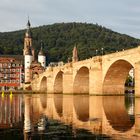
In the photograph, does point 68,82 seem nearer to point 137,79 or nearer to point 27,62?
point 137,79

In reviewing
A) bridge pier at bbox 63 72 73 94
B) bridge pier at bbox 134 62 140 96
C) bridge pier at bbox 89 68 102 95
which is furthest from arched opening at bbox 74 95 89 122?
bridge pier at bbox 63 72 73 94

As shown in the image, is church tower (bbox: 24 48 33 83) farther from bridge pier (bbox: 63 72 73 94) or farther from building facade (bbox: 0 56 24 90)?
bridge pier (bbox: 63 72 73 94)

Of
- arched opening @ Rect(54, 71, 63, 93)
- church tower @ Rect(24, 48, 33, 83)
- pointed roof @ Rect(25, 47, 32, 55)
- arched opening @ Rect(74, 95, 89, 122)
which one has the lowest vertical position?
arched opening @ Rect(74, 95, 89, 122)

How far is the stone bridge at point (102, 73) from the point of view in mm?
60806

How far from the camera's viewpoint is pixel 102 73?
73500 millimetres

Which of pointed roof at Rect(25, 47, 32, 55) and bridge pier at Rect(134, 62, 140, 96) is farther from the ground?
pointed roof at Rect(25, 47, 32, 55)

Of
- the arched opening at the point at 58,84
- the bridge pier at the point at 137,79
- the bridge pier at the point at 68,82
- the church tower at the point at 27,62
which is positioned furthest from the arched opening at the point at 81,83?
the church tower at the point at 27,62

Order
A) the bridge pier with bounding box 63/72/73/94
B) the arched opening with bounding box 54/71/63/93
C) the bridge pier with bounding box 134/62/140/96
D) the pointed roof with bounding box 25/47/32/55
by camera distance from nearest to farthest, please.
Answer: the bridge pier with bounding box 134/62/140/96 → the bridge pier with bounding box 63/72/73/94 → the arched opening with bounding box 54/71/63/93 → the pointed roof with bounding box 25/47/32/55

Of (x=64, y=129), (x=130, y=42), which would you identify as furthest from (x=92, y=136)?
(x=130, y=42)

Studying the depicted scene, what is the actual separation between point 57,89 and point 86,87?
17893 millimetres

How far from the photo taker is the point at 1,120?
99.8 feet

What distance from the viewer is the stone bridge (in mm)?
60806

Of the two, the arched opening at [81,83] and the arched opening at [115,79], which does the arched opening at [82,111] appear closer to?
the arched opening at [115,79]

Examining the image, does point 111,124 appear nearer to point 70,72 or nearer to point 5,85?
point 70,72
